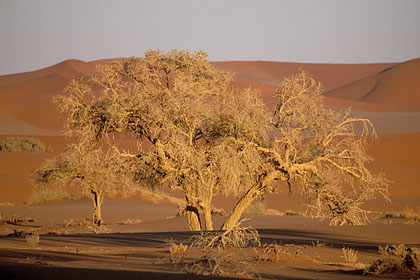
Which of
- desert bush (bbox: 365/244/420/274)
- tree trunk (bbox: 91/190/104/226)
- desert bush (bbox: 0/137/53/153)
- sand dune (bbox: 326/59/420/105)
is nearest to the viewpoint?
desert bush (bbox: 365/244/420/274)

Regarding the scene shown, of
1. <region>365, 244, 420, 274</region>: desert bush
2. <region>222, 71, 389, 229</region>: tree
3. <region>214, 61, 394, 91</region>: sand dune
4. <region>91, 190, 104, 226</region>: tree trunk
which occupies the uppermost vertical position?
<region>214, 61, 394, 91</region>: sand dune

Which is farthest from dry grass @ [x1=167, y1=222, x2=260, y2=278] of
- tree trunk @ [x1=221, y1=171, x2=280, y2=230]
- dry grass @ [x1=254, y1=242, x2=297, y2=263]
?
tree trunk @ [x1=221, y1=171, x2=280, y2=230]

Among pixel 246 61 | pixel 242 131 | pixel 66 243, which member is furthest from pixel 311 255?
pixel 246 61

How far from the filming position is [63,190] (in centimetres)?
3869

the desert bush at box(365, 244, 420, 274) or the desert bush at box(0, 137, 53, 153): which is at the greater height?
the desert bush at box(365, 244, 420, 274)

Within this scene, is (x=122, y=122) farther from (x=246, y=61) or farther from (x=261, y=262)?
(x=246, y=61)

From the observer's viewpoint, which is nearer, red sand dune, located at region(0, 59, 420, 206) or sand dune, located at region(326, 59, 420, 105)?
red sand dune, located at region(0, 59, 420, 206)

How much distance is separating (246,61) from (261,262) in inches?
7418

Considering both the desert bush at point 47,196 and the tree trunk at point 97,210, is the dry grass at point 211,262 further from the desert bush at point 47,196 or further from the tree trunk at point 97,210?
the desert bush at point 47,196

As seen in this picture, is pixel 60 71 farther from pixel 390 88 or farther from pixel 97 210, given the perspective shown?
pixel 97 210

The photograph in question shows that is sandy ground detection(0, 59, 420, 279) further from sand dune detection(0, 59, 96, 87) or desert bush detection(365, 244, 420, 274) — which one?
sand dune detection(0, 59, 96, 87)

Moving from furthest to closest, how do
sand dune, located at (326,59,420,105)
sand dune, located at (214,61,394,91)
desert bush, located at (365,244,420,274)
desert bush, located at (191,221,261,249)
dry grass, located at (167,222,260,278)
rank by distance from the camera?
sand dune, located at (214,61,394,91)
sand dune, located at (326,59,420,105)
desert bush, located at (191,221,261,249)
desert bush, located at (365,244,420,274)
dry grass, located at (167,222,260,278)

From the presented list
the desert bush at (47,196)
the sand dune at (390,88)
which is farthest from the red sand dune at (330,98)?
the desert bush at (47,196)

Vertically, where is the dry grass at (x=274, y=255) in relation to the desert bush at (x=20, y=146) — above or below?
above
